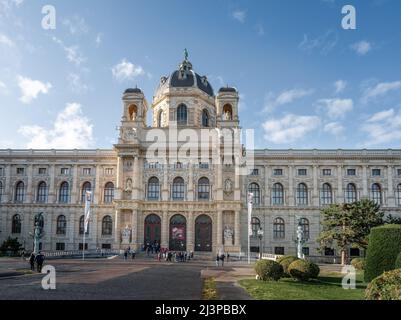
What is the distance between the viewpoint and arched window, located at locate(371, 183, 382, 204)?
203 ft

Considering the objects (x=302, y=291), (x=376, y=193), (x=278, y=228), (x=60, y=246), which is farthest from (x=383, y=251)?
(x=60, y=246)

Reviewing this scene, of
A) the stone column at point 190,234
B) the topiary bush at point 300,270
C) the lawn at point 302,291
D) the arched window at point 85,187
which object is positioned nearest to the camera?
Result: the lawn at point 302,291

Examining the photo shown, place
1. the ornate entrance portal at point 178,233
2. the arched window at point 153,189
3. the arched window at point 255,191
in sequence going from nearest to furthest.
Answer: the ornate entrance portal at point 178,233 → the arched window at point 153,189 → the arched window at point 255,191

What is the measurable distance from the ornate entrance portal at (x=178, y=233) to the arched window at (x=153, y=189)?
14.6 ft

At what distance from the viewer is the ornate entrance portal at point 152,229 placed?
58.8m

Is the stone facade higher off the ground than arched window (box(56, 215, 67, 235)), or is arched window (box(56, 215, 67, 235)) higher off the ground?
the stone facade

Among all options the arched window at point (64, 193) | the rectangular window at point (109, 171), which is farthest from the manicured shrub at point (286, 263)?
the arched window at point (64, 193)

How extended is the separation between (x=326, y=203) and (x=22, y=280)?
166 feet

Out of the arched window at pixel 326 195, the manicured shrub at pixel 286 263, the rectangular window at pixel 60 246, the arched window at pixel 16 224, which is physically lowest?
the rectangular window at pixel 60 246

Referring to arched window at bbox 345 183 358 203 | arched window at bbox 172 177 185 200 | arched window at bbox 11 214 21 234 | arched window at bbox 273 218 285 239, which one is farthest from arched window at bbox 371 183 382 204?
arched window at bbox 11 214 21 234

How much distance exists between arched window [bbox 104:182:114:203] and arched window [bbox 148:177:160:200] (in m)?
7.48

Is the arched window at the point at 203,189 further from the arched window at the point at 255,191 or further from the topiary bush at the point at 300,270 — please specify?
the topiary bush at the point at 300,270

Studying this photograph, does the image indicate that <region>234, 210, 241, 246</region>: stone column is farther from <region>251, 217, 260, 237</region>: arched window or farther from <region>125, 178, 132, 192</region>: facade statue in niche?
<region>125, 178, 132, 192</region>: facade statue in niche
